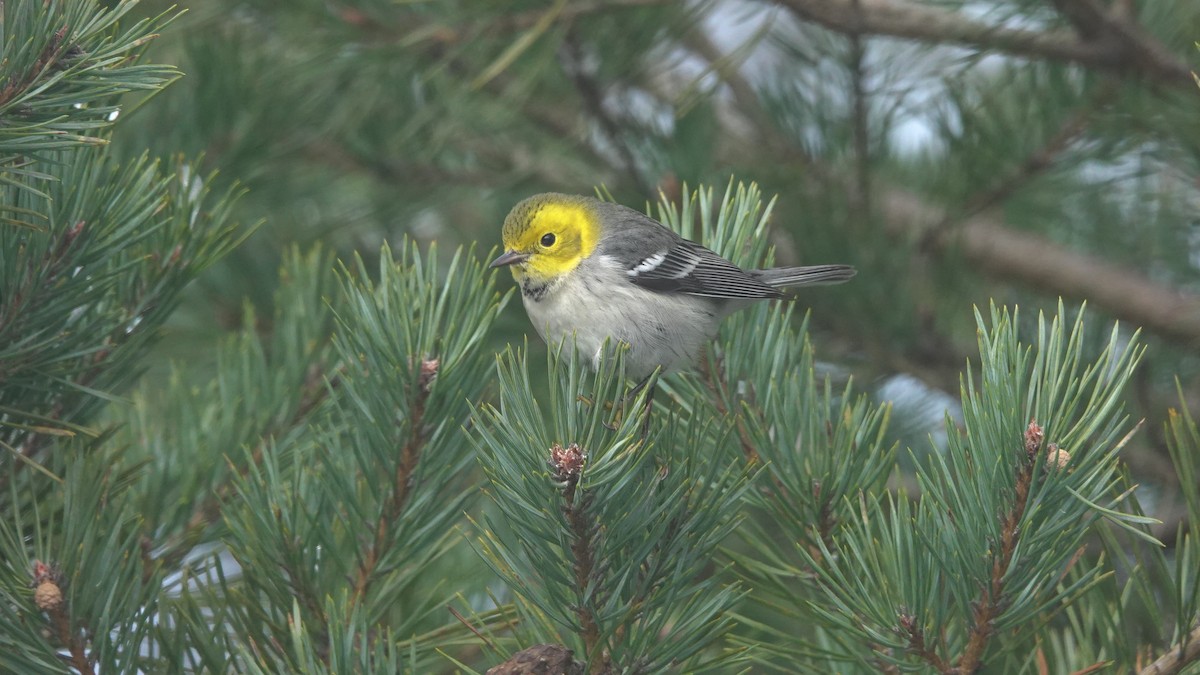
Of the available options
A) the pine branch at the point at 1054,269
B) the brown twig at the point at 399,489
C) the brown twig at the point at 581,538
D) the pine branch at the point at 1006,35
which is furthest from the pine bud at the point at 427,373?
the pine branch at the point at 1054,269

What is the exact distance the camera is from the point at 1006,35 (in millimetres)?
2623

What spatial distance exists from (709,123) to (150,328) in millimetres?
2031

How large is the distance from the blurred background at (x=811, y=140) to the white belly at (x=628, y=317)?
396 mm

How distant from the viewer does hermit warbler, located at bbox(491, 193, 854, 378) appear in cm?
251

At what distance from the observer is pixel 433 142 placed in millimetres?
3125

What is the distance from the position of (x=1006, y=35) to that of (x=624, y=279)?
3.53 ft

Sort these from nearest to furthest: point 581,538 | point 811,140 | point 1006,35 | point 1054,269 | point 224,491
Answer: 1. point 581,538
2. point 224,491
3. point 1006,35
4. point 1054,269
5. point 811,140

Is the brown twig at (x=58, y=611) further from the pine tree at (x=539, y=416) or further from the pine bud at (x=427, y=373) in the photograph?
the pine bud at (x=427, y=373)

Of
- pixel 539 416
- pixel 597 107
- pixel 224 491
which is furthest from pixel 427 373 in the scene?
pixel 597 107

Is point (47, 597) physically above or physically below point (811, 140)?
below

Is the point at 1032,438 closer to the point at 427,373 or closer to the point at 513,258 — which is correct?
the point at 427,373

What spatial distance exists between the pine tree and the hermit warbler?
14cm

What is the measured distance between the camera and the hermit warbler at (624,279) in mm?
2506

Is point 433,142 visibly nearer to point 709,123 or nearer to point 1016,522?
point 709,123
